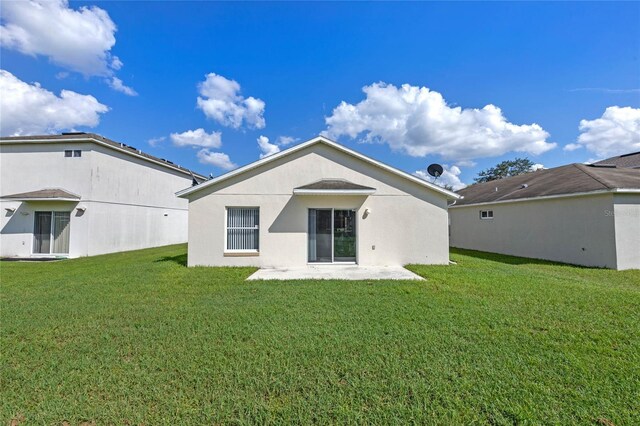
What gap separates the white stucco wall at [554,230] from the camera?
11.8 m

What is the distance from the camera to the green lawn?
3094 millimetres

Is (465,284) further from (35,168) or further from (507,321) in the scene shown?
(35,168)

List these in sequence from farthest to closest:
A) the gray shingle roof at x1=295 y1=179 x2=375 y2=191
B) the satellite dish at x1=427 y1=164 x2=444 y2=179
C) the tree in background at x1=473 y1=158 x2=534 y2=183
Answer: the tree in background at x1=473 y1=158 x2=534 y2=183 → the satellite dish at x1=427 y1=164 x2=444 y2=179 → the gray shingle roof at x1=295 y1=179 x2=375 y2=191

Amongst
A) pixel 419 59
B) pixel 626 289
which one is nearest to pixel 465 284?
pixel 626 289

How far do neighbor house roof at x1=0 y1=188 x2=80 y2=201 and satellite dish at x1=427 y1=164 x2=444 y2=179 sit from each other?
69.6 feet

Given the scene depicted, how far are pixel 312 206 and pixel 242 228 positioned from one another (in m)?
3.25

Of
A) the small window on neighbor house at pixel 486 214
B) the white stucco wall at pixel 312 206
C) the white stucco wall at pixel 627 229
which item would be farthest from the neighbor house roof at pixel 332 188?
the small window on neighbor house at pixel 486 214

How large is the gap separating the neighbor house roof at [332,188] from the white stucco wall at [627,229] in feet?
34.1

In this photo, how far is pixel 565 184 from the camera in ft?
46.3

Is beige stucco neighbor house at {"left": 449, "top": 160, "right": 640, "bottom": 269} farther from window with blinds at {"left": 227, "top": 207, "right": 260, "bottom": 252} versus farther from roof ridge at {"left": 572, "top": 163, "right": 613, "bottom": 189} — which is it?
window with blinds at {"left": 227, "top": 207, "right": 260, "bottom": 252}

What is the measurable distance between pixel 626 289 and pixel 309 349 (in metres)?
10.2

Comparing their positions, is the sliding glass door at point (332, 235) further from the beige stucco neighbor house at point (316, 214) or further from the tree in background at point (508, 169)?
the tree in background at point (508, 169)

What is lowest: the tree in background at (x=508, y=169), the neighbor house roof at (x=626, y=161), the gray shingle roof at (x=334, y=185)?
the gray shingle roof at (x=334, y=185)

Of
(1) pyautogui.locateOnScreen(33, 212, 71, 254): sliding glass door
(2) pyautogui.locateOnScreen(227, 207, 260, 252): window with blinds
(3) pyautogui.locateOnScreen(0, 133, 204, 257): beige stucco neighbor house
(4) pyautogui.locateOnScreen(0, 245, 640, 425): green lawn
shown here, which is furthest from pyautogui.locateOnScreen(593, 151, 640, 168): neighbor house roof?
(1) pyautogui.locateOnScreen(33, 212, 71, 254): sliding glass door
